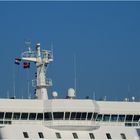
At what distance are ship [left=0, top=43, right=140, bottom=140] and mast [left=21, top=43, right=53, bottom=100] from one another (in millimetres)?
2404

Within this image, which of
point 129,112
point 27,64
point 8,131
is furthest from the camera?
point 27,64

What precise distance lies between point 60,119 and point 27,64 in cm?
898

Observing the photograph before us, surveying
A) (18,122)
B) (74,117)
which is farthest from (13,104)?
(74,117)

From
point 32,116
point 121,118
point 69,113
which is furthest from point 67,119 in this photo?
point 121,118

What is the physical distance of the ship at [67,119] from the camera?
58.5m

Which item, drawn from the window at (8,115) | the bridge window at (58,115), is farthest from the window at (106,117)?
the window at (8,115)

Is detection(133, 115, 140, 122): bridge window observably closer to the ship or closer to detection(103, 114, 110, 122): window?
the ship

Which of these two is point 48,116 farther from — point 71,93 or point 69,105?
point 71,93

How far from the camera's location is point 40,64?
64.7m

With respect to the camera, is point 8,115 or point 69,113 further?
point 69,113

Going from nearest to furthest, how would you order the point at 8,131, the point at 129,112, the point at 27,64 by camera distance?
the point at 8,131
the point at 129,112
the point at 27,64

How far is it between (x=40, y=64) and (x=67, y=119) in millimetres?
7427

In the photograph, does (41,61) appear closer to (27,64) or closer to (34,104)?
(27,64)

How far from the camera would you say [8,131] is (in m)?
57.9
